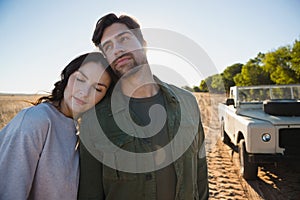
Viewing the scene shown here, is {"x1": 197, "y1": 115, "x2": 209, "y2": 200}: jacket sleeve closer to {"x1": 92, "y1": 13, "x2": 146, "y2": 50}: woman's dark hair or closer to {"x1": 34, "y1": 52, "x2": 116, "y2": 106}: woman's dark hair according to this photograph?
{"x1": 34, "y1": 52, "x2": 116, "y2": 106}: woman's dark hair

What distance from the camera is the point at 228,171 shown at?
5.68 meters

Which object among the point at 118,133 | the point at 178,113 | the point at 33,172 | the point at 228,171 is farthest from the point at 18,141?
the point at 228,171

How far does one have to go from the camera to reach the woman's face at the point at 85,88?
1.69m

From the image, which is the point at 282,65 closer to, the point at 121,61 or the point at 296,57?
the point at 296,57

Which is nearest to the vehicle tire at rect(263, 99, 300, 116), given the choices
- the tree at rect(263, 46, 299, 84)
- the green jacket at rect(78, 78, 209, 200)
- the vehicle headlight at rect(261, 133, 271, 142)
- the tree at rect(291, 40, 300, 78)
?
the vehicle headlight at rect(261, 133, 271, 142)

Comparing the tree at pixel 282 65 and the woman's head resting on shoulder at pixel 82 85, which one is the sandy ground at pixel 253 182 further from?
the tree at pixel 282 65

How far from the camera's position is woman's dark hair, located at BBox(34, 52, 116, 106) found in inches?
70.4

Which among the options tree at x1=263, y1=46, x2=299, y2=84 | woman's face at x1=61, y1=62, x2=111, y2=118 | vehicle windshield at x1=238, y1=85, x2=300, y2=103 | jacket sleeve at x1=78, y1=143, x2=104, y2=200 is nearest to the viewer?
jacket sleeve at x1=78, y1=143, x2=104, y2=200

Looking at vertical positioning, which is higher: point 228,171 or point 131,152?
point 131,152

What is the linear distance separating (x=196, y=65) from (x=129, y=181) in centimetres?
115

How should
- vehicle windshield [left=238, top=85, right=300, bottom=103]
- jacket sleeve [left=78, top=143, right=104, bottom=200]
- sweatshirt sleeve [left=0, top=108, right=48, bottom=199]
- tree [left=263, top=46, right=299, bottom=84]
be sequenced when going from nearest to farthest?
sweatshirt sleeve [left=0, top=108, right=48, bottom=199] < jacket sleeve [left=78, top=143, right=104, bottom=200] < vehicle windshield [left=238, top=85, right=300, bottom=103] < tree [left=263, top=46, right=299, bottom=84]

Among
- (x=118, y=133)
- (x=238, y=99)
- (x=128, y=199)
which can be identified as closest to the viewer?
(x=128, y=199)

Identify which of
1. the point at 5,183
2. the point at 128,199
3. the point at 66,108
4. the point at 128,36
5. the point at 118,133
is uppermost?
the point at 128,36

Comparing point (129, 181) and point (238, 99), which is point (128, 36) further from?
point (238, 99)
